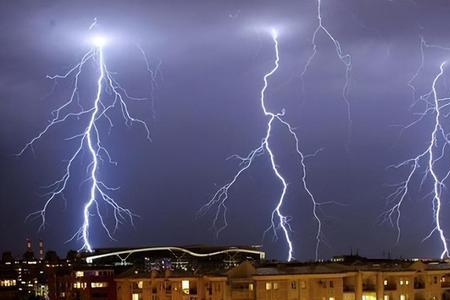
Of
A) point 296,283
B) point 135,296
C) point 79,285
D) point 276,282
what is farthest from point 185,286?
point 79,285

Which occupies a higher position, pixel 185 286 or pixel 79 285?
pixel 185 286

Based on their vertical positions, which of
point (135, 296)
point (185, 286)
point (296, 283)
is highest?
point (296, 283)

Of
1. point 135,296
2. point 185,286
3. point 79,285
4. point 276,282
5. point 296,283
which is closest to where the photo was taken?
point 276,282

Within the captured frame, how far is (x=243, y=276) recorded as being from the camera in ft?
71.7

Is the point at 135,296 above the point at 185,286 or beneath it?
beneath

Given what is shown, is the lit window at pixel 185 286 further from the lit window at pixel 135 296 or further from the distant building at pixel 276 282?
the lit window at pixel 135 296

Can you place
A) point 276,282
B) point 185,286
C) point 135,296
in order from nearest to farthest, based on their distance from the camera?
1. point 276,282
2. point 185,286
3. point 135,296

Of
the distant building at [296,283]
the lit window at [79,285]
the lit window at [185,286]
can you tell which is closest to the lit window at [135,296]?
the distant building at [296,283]

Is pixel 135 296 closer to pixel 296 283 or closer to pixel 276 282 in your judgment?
pixel 276 282

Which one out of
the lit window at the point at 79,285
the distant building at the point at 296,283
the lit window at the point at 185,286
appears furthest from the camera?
the lit window at the point at 79,285

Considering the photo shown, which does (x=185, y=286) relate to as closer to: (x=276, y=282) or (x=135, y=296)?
(x=135, y=296)

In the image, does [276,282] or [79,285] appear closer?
[276,282]

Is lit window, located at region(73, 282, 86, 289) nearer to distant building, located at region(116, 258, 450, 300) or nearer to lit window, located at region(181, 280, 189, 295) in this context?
distant building, located at region(116, 258, 450, 300)

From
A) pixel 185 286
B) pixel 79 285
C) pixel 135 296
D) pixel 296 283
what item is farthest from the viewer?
pixel 79 285
